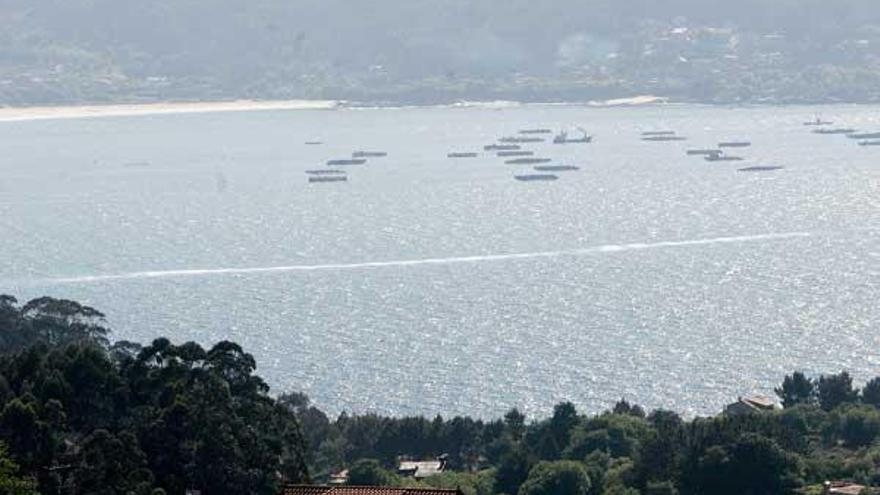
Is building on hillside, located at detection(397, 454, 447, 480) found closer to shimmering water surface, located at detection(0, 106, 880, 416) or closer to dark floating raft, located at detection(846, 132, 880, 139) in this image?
shimmering water surface, located at detection(0, 106, 880, 416)

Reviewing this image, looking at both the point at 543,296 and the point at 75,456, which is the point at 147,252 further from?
the point at 75,456

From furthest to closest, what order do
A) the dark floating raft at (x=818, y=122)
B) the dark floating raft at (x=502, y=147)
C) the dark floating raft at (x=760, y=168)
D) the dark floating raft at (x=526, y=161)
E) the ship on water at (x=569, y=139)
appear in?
1. the dark floating raft at (x=818, y=122)
2. the ship on water at (x=569, y=139)
3. the dark floating raft at (x=502, y=147)
4. the dark floating raft at (x=526, y=161)
5. the dark floating raft at (x=760, y=168)

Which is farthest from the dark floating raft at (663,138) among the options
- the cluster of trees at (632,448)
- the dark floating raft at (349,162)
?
the cluster of trees at (632,448)

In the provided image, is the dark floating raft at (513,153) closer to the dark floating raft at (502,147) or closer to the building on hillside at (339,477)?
the dark floating raft at (502,147)

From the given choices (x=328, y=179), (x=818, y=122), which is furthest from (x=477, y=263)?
(x=818, y=122)

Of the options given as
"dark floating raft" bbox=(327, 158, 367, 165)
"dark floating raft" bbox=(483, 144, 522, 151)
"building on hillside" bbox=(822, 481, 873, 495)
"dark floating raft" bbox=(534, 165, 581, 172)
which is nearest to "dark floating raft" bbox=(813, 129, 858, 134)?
"dark floating raft" bbox=(483, 144, 522, 151)

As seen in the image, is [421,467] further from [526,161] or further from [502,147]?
[502,147]


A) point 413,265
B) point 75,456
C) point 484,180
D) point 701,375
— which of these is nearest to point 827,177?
point 484,180
